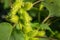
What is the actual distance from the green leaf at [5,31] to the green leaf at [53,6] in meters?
0.18

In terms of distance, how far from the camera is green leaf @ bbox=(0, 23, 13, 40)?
89 cm

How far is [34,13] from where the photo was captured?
105 cm

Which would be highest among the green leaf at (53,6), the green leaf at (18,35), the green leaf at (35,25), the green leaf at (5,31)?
the green leaf at (53,6)

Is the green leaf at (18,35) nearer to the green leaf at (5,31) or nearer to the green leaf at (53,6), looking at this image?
the green leaf at (5,31)

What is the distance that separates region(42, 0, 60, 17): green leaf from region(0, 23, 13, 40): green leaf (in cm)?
18

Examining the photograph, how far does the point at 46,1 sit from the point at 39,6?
0.07 meters

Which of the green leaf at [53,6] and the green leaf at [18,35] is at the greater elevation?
the green leaf at [53,6]

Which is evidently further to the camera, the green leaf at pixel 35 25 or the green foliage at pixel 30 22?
the green leaf at pixel 35 25

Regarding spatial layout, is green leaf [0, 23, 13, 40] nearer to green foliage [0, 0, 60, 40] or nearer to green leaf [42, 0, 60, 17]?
green foliage [0, 0, 60, 40]

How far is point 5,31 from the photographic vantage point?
2.97 ft

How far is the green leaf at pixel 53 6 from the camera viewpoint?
910 millimetres

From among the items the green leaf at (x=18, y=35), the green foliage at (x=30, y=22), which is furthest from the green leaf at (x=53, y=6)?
the green leaf at (x=18, y=35)

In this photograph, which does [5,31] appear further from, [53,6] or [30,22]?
[53,6]

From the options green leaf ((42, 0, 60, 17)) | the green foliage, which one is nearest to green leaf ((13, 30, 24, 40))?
the green foliage
